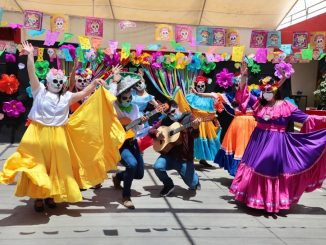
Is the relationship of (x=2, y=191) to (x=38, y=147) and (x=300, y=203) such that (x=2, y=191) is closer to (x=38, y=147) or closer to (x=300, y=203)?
(x=38, y=147)

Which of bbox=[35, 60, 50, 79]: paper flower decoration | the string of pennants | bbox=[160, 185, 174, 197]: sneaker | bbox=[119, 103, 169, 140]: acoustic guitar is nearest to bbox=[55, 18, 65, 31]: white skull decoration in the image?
the string of pennants

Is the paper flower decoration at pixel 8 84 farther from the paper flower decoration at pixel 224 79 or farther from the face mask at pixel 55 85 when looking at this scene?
the face mask at pixel 55 85

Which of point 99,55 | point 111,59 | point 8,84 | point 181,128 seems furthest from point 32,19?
point 181,128

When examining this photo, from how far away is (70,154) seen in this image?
15.3ft

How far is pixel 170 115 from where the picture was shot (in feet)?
17.9

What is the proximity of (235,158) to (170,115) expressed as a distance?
1.40 meters

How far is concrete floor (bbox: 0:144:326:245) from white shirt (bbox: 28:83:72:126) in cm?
104

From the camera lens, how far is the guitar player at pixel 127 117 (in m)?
4.91

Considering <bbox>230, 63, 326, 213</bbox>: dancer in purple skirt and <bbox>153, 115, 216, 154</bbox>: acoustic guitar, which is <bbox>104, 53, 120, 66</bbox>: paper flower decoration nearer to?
<bbox>153, 115, 216, 154</bbox>: acoustic guitar

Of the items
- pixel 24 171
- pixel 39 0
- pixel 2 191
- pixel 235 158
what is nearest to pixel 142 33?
pixel 39 0

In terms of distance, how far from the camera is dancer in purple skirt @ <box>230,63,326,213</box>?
188 inches

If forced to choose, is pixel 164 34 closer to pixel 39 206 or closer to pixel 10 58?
pixel 10 58

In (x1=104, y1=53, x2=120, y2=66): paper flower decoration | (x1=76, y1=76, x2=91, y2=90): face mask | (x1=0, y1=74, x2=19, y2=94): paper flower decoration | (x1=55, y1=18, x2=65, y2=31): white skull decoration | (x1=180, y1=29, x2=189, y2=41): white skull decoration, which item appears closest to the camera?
(x1=76, y1=76, x2=91, y2=90): face mask

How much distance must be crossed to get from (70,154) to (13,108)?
5.38m
